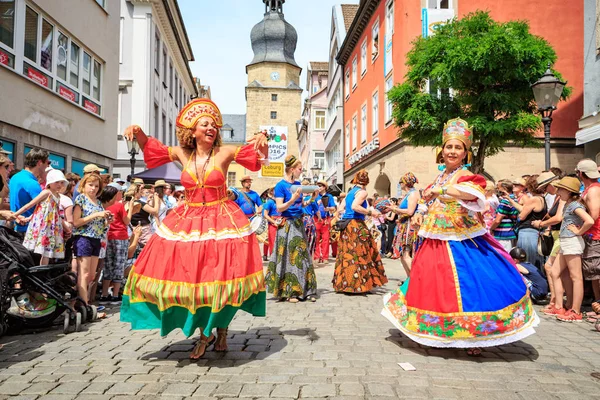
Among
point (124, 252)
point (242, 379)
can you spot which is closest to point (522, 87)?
point (124, 252)

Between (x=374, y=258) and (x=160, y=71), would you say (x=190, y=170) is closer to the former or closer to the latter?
(x=374, y=258)

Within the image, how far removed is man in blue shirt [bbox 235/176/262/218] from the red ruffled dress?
21.2ft

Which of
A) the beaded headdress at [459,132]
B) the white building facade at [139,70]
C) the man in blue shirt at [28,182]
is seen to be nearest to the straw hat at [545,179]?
the beaded headdress at [459,132]

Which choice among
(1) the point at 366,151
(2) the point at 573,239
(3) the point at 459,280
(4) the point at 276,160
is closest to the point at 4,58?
(3) the point at 459,280

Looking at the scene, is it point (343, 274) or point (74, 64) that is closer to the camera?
point (343, 274)

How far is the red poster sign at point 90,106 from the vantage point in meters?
15.6

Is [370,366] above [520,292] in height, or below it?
below

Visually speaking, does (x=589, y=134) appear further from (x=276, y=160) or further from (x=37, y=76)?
(x=276, y=160)

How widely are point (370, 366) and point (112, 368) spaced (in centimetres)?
213

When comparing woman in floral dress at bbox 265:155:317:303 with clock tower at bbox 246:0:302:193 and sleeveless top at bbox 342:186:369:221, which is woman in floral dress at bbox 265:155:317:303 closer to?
sleeveless top at bbox 342:186:369:221

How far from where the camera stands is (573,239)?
20.0 feet

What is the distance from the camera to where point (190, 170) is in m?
4.36

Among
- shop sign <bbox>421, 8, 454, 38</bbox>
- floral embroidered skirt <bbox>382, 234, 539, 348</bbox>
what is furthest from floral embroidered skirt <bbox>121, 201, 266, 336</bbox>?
shop sign <bbox>421, 8, 454, 38</bbox>

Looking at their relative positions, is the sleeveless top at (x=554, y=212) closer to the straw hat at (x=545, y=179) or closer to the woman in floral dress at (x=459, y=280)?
the straw hat at (x=545, y=179)
